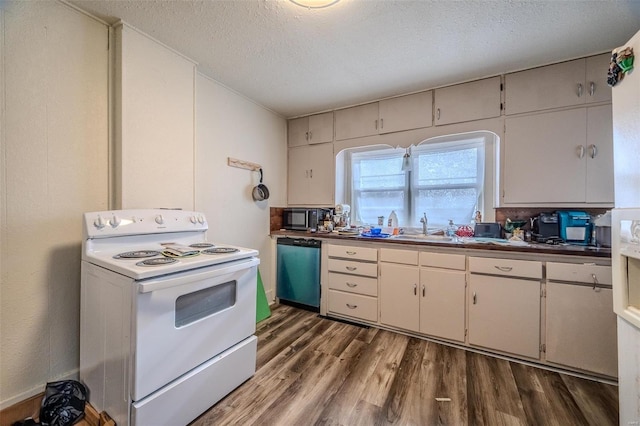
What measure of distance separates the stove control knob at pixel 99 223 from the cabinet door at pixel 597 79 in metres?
3.52

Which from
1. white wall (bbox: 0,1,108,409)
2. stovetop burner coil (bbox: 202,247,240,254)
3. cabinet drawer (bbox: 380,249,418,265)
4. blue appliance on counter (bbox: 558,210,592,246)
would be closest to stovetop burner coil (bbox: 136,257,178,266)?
stovetop burner coil (bbox: 202,247,240,254)

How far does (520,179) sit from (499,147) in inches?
13.5

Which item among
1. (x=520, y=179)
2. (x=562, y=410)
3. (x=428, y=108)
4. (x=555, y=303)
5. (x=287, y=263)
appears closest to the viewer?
(x=562, y=410)

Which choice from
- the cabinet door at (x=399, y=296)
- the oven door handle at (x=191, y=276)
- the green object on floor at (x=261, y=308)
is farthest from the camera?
the green object on floor at (x=261, y=308)

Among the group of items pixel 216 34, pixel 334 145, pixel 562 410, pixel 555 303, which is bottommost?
pixel 562 410

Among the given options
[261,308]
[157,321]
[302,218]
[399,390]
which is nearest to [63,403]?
[157,321]

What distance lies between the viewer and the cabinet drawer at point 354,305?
2426 mm

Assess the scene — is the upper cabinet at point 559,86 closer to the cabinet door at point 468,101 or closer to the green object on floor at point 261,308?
the cabinet door at point 468,101

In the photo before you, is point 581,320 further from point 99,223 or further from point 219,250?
point 99,223

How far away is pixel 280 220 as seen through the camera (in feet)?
10.9

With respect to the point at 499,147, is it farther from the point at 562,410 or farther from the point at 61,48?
the point at 61,48

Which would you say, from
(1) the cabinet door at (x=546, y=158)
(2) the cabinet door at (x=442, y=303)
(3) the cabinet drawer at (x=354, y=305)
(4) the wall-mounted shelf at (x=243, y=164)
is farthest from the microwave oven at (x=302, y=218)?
(1) the cabinet door at (x=546, y=158)

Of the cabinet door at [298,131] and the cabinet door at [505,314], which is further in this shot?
the cabinet door at [298,131]

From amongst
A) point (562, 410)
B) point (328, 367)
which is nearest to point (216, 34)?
point (328, 367)
